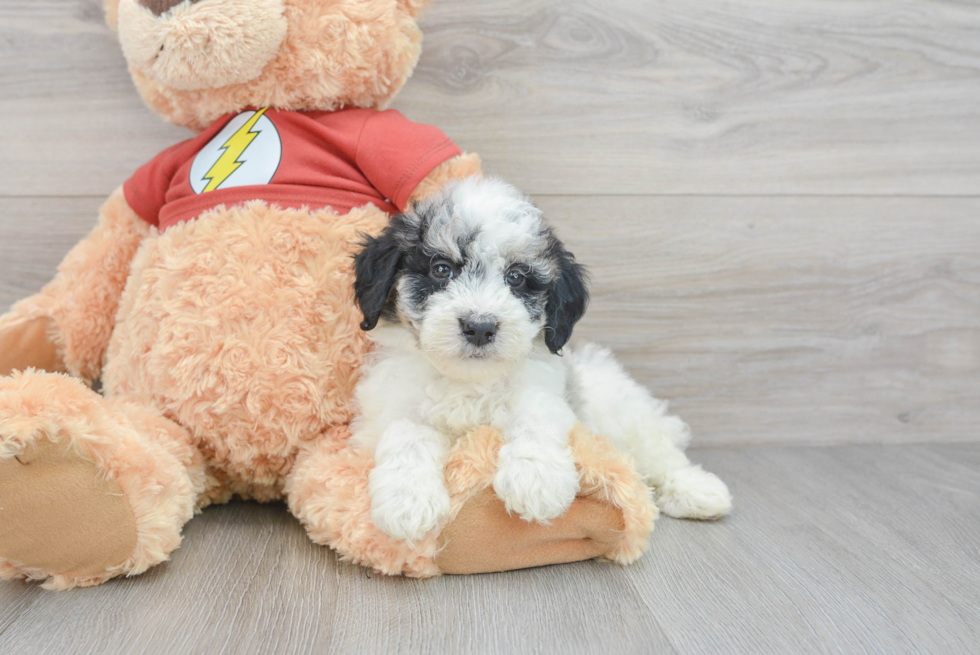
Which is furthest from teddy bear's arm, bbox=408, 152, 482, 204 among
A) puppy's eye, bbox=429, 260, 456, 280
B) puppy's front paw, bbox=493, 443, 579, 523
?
puppy's front paw, bbox=493, 443, 579, 523

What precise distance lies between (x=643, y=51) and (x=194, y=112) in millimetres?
1216

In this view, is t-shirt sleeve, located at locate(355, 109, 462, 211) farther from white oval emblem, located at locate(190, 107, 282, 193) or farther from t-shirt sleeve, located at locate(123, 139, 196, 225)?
t-shirt sleeve, located at locate(123, 139, 196, 225)

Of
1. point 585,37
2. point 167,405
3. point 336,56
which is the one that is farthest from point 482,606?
point 585,37

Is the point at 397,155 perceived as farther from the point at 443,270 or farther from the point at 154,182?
the point at 154,182

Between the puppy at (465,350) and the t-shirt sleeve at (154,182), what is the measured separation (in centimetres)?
60

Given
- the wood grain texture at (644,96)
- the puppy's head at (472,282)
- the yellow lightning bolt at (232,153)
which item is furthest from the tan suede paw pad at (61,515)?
the wood grain texture at (644,96)

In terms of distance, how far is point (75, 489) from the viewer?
3.84 feet

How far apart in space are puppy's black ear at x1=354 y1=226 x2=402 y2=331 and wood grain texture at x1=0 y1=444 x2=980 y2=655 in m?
0.50

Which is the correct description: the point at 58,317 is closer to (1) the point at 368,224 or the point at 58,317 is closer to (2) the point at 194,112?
(2) the point at 194,112

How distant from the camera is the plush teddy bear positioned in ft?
4.01

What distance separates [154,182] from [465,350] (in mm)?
954

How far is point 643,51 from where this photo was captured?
1984mm

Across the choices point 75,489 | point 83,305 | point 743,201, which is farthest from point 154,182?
point 743,201

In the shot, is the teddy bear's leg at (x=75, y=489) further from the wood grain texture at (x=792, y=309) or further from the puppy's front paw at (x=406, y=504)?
the wood grain texture at (x=792, y=309)
